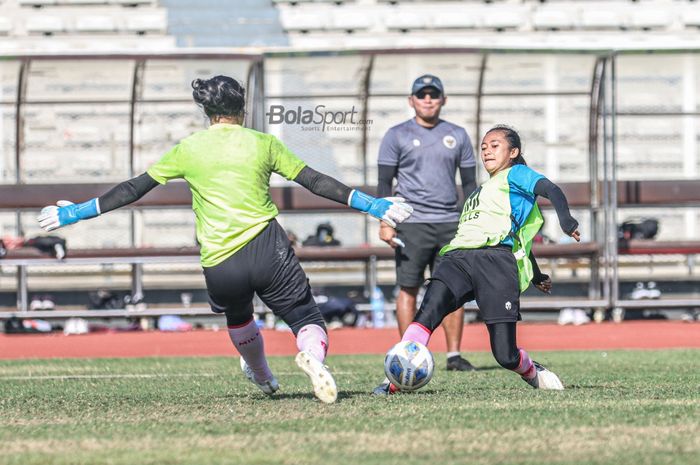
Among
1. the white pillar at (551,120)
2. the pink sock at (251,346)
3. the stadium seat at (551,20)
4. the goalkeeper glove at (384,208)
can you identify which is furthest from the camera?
the stadium seat at (551,20)

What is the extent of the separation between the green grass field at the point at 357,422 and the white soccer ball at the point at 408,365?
0.11m

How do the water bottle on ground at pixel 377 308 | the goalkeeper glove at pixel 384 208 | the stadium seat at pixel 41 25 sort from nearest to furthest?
the goalkeeper glove at pixel 384 208
the water bottle on ground at pixel 377 308
the stadium seat at pixel 41 25

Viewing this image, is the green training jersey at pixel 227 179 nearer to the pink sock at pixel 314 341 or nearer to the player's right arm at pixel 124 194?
the player's right arm at pixel 124 194

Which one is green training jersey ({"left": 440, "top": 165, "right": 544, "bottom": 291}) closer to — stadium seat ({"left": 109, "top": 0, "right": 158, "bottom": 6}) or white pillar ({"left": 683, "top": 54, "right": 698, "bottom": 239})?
white pillar ({"left": 683, "top": 54, "right": 698, "bottom": 239})

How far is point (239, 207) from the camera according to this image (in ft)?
20.6

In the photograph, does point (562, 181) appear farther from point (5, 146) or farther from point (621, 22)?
point (621, 22)

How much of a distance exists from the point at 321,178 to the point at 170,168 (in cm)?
73

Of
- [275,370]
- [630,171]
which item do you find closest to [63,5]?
[630,171]

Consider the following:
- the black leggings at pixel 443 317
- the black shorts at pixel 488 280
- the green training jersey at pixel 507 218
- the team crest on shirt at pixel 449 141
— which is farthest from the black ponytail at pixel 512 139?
the team crest on shirt at pixel 449 141

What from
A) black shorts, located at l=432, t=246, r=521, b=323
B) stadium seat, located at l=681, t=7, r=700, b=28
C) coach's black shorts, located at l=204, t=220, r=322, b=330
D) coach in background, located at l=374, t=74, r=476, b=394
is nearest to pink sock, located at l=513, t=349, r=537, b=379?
black shorts, located at l=432, t=246, r=521, b=323

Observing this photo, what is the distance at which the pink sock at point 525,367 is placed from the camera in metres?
6.87

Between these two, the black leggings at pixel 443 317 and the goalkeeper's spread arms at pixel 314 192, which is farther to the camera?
the black leggings at pixel 443 317

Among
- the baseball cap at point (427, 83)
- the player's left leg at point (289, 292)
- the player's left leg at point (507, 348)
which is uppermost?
the baseball cap at point (427, 83)

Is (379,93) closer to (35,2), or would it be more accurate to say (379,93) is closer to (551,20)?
(551,20)
